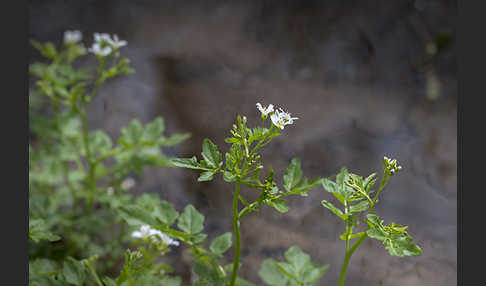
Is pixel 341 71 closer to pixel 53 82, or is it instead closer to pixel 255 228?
pixel 255 228

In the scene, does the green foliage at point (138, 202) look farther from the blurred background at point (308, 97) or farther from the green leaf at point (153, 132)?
the blurred background at point (308, 97)

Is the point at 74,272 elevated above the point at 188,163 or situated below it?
below

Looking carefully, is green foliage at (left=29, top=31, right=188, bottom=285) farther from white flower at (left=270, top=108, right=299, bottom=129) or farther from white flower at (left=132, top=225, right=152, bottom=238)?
white flower at (left=270, top=108, right=299, bottom=129)

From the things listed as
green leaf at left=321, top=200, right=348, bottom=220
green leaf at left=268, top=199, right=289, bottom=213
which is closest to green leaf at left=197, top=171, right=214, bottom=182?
green leaf at left=268, top=199, right=289, bottom=213

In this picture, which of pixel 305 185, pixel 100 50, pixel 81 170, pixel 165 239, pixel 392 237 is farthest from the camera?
pixel 81 170

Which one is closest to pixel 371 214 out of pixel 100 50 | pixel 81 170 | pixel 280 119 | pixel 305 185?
pixel 305 185

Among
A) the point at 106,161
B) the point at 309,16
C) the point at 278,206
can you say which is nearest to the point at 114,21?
the point at 106,161

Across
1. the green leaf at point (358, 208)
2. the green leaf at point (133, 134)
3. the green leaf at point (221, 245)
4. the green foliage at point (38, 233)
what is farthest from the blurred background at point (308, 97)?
the green foliage at point (38, 233)

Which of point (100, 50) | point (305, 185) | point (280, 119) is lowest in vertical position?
point (305, 185)

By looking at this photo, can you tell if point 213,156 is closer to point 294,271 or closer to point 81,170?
point 294,271
